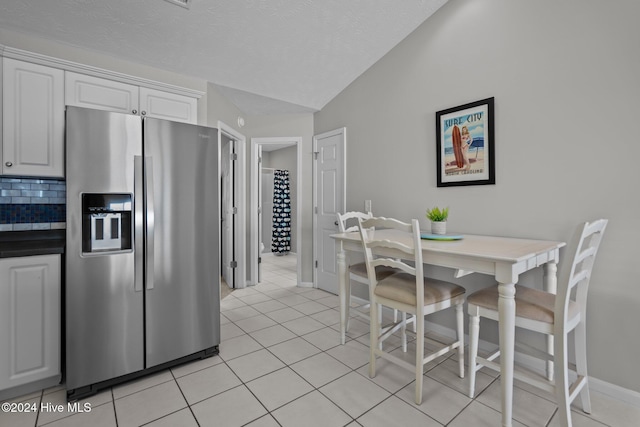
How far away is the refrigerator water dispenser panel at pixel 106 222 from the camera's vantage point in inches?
72.1

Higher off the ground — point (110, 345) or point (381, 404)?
point (110, 345)

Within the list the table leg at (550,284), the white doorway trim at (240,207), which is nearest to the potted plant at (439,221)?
the table leg at (550,284)

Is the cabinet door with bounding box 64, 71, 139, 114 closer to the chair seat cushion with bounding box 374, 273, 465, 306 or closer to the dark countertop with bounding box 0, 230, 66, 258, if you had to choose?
the dark countertop with bounding box 0, 230, 66, 258

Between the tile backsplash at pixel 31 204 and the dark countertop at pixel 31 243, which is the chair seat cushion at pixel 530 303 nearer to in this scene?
the dark countertop at pixel 31 243

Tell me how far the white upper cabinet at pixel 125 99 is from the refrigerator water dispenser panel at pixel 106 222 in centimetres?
89

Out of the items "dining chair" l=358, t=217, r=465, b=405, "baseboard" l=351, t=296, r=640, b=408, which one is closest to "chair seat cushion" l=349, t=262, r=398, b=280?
"dining chair" l=358, t=217, r=465, b=405

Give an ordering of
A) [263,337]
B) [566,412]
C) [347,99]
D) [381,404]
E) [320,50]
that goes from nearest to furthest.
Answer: [566,412], [381,404], [263,337], [320,50], [347,99]

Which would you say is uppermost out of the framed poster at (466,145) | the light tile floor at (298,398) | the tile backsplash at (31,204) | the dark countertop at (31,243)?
the framed poster at (466,145)

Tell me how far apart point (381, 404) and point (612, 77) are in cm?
240

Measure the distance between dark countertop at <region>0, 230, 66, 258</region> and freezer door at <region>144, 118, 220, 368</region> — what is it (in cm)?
55

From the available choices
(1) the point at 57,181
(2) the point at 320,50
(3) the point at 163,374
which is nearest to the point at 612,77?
Result: (2) the point at 320,50

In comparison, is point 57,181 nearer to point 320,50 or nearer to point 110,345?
point 110,345

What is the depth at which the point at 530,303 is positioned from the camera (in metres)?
1.63

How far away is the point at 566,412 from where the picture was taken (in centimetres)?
143
